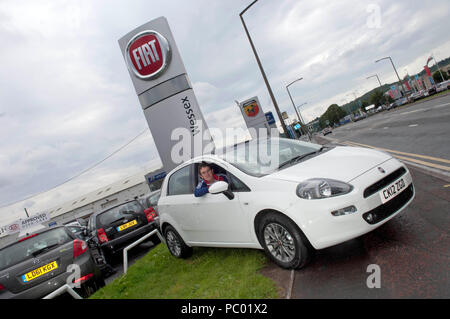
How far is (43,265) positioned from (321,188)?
170 inches

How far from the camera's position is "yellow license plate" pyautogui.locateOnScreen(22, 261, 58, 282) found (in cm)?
467

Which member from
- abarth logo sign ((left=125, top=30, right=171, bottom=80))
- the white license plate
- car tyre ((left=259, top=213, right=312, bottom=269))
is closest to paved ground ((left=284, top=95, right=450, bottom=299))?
car tyre ((left=259, top=213, right=312, bottom=269))

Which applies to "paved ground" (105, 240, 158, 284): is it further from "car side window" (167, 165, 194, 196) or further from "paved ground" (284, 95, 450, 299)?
"paved ground" (284, 95, 450, 299)

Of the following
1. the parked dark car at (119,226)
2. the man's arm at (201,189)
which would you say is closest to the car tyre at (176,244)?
the man's arm at (201,189)

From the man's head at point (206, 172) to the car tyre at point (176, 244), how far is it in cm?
140

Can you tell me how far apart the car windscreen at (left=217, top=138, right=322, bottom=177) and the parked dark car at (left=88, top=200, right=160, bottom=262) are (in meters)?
4.50

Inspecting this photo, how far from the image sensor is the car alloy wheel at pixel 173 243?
5580 millimetres

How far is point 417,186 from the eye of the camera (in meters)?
5.38

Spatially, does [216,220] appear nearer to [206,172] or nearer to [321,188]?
[206,172]

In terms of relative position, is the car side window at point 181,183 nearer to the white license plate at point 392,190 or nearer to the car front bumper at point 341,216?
the car front bumper at point 341,216

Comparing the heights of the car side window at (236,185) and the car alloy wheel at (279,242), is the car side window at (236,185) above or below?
above

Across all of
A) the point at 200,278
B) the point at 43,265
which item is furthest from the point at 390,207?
the point at 43,265
